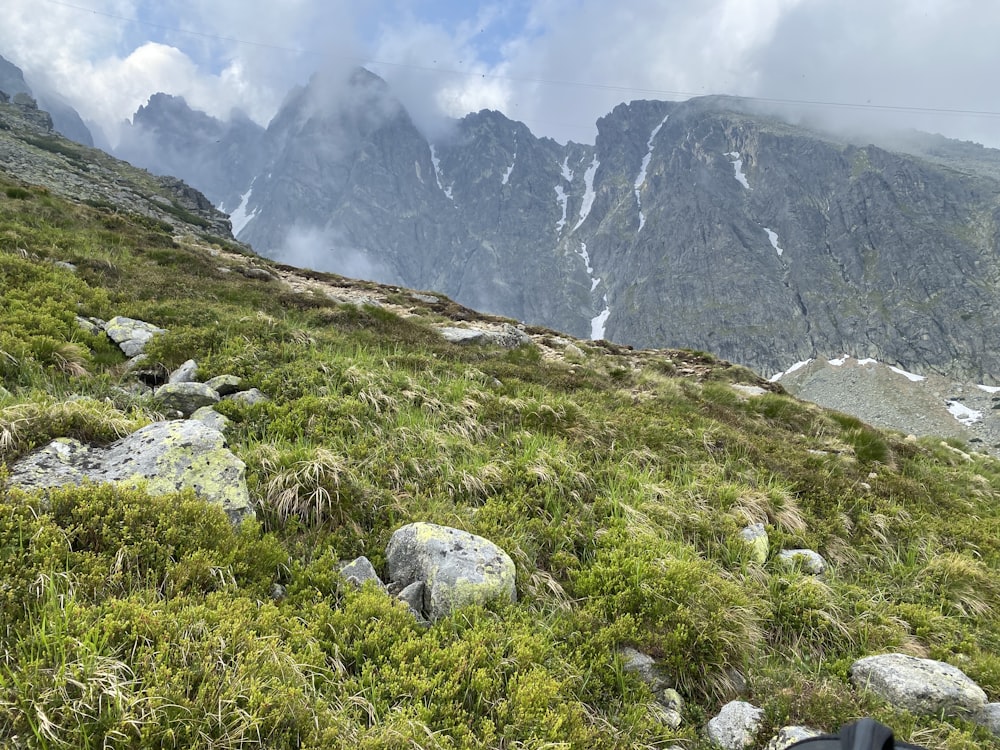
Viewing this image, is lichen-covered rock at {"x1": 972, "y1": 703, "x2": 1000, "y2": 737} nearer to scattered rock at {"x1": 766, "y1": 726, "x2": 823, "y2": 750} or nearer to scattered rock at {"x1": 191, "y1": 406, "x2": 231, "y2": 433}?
scattered rock at {"x1": 766, "y1": 726, "x2": 823, "y2": 750}

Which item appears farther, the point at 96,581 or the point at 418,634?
the point at 418,634

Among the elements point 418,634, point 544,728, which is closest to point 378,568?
point 418,634

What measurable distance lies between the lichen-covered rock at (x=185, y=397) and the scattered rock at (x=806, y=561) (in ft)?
28.1

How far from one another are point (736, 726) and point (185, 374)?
28.9 ft

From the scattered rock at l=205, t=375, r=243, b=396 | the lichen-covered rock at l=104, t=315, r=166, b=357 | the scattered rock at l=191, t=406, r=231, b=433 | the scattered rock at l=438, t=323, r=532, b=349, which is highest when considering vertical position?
the scattered rock at l=438, t=323, r=532, b=349

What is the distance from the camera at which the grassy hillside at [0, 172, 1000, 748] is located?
280cm

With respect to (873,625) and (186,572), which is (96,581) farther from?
(873,625)

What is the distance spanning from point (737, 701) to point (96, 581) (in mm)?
5086

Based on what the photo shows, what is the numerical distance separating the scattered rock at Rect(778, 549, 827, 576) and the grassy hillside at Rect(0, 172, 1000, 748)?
Answer: 0.56 feet

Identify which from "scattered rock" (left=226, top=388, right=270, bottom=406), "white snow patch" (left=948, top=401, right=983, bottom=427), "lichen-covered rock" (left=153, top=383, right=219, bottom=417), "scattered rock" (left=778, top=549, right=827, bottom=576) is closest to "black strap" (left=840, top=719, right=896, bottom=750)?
"scattered rock" (left=778, top=549, right=827, bottom=576)

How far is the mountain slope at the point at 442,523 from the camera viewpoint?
2.82m

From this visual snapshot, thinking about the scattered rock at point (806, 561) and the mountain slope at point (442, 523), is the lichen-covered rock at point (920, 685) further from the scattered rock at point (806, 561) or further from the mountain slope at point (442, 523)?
the scattered rock at point (806, 561)

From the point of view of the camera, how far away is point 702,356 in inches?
927

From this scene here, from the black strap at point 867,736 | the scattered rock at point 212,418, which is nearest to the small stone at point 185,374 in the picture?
the scattered rock at point 212,418
